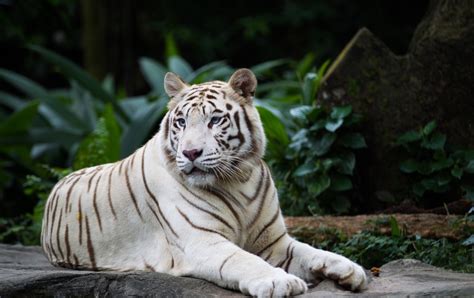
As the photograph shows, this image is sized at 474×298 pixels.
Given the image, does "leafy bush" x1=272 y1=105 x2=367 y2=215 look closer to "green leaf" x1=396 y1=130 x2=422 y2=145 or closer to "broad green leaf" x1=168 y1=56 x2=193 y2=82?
"green leaf" x1=396 y1=130 x2=422 y2=145

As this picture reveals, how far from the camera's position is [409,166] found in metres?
6.50

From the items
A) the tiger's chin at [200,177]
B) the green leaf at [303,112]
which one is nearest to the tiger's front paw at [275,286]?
the tiger's chin at [200,177]

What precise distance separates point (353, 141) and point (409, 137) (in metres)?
0.47

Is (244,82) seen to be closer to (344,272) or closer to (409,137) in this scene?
(344,272)

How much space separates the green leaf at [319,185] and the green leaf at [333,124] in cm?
39

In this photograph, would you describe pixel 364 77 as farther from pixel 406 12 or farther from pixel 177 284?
pixel 406 12

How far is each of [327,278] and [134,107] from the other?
659 cm

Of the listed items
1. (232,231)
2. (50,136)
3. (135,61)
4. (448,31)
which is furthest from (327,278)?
(135,61)

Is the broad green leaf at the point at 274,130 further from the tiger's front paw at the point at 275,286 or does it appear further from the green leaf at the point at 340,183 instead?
the tiger's front paw at the point at 275,286

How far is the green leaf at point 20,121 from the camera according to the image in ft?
34.1

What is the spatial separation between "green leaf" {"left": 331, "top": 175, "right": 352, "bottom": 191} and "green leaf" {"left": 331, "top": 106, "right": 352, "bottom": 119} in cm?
49

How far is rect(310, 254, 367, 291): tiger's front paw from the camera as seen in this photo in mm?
4215

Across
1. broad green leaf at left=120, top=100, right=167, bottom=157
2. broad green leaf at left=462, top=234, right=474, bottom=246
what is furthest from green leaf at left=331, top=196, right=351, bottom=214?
broad green leaf at left=120, top=100, right=167, bottom=157

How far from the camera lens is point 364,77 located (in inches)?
273
